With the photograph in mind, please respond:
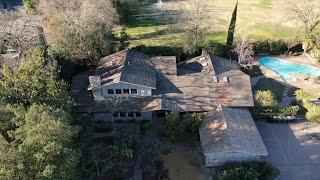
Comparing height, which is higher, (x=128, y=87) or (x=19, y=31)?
(x=19, y=31)

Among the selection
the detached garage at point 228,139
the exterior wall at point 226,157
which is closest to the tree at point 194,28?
the detached garage at point 228,139

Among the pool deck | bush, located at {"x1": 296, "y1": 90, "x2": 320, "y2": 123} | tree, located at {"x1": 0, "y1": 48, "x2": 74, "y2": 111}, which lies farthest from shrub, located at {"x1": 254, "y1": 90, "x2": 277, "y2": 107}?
tree, located at {"x1": 0, "y1": 48, "x2": 74, "y2": 111}

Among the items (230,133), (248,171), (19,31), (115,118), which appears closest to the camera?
(248,171)

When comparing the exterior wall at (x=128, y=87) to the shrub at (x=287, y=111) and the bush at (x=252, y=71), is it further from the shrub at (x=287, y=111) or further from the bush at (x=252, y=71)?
the bush at (x=252, y=71)

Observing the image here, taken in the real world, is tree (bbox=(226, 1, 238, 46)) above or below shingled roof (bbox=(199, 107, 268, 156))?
above

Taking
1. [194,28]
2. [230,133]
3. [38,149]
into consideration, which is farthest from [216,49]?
[38,149]

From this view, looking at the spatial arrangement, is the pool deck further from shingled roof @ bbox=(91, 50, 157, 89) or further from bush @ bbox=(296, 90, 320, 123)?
shingled roof @ bbox=(91, 50, 157, 89)

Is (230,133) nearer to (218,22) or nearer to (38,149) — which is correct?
(38,149)
